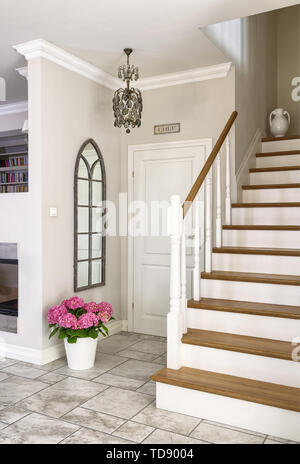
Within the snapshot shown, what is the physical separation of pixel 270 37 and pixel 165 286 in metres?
3.71

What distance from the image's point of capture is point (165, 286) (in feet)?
14.2

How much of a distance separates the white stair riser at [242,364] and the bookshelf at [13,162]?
12.9 ft

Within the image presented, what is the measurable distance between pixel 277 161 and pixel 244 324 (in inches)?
91.4

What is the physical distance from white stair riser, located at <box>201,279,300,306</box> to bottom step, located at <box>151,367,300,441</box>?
660 mm

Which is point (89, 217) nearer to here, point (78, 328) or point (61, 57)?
point (78, 328)

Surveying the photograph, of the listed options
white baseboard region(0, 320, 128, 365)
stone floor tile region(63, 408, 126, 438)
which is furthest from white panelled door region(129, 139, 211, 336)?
stone floor tile region(63, 408, 126, 438)

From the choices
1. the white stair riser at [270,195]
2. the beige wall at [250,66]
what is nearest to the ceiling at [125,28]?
the beige wall at [250,66]

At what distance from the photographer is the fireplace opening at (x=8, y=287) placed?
3.69 m

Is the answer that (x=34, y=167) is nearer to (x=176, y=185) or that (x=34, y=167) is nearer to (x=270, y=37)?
(x=176, y=185)

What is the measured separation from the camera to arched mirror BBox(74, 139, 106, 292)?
12.8ft

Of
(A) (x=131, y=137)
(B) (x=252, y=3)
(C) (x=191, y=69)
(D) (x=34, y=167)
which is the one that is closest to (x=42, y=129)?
(D) (x=34, y=167)

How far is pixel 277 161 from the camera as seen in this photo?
4.48 meters

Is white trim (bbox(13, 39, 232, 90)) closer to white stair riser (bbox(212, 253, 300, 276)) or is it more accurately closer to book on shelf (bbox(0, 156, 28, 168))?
white stair riser (bbox(212, 253, 300, 276))

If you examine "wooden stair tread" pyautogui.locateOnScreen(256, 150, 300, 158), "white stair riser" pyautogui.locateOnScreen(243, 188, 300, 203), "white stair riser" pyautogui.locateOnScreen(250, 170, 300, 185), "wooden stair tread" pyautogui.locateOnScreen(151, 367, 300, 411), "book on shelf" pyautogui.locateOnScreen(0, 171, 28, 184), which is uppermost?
"wooden stair tread" pyautogui.locateOnScreen(256, 150, 300, 158)
